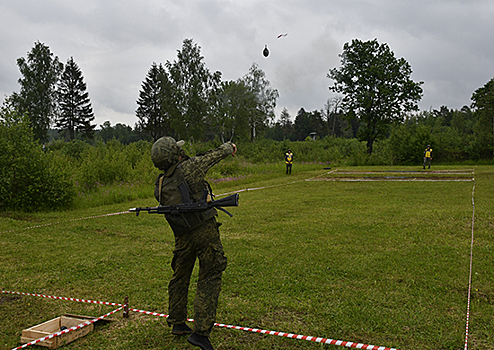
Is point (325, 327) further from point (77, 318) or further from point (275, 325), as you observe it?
point (77, 318)

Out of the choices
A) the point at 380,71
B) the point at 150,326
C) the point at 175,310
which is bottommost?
the point at 150,326

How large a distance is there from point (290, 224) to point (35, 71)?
4812 cm

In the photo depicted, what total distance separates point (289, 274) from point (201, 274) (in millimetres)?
2408

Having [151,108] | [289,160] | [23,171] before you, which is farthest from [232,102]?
[23,171]

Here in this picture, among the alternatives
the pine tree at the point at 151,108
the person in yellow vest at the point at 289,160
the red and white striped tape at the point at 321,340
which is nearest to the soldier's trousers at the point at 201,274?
the red and white striped tape at the point at 321,340

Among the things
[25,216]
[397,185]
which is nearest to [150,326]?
[25,216]

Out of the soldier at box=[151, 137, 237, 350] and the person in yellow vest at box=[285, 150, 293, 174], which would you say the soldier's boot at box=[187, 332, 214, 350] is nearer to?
the soldier at box=[151, 137, 237, 350]

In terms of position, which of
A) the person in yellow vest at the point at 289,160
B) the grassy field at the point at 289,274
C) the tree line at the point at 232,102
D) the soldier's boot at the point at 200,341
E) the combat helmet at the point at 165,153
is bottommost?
the grassy field at the point at 289,274

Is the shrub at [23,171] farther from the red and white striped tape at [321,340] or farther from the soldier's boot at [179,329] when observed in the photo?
the red and white striped tape at [321,340]

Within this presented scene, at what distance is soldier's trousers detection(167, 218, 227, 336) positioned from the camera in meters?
3.53

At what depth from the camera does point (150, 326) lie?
415cm

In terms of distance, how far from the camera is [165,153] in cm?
366

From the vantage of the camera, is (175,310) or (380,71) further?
(380,71)

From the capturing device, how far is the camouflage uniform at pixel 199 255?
3545 mm
